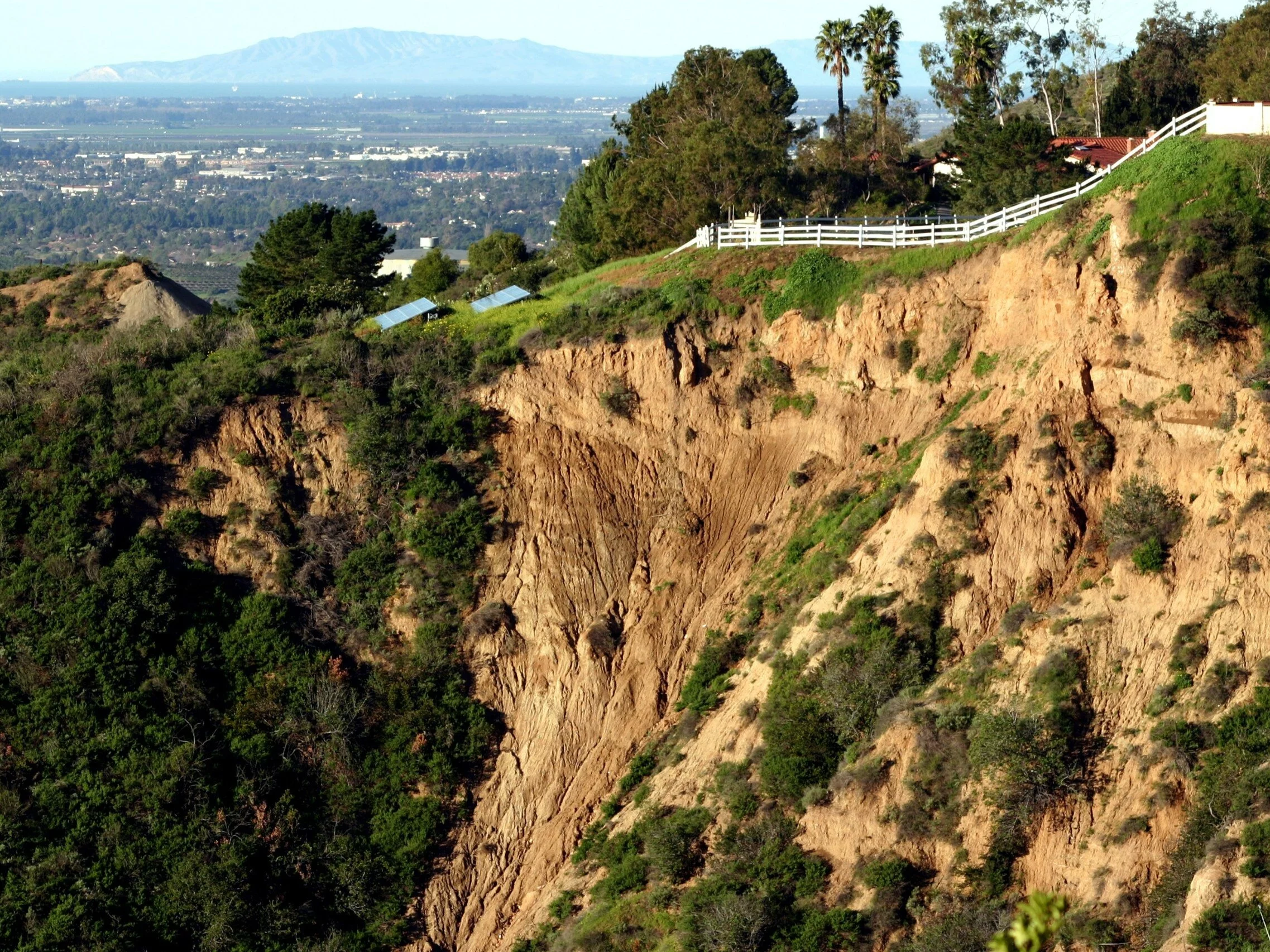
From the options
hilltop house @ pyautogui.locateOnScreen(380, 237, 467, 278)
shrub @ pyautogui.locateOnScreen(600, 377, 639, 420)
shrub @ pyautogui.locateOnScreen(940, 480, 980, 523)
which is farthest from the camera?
hilltop house @ pyautogui.locateOnScreen(380, 237, 467, 278)

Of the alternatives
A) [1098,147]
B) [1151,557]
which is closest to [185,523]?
[1151,557]

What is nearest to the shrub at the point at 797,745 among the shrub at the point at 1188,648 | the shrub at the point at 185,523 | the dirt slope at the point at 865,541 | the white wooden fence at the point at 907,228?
the dirt slope at the point at 865,541

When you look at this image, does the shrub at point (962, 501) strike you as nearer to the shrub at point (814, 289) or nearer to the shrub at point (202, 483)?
the shrub at point (814, 289)

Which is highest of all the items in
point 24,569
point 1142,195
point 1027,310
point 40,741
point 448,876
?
point 1142,195

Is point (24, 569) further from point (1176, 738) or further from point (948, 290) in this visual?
point (1176, 738)

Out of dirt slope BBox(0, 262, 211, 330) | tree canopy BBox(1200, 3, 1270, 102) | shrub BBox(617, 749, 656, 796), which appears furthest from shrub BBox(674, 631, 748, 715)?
tree canopy BBox(1200, 3, 1270, 102)

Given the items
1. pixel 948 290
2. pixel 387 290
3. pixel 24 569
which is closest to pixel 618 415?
pixel 948 290

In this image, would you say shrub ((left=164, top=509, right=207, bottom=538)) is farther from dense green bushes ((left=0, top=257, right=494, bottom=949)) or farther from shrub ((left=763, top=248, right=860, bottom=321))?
shrub ((left=763, top=248, right=860, bottom=321))
